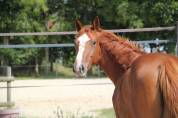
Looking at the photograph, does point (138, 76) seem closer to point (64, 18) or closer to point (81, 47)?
point (81, 47)

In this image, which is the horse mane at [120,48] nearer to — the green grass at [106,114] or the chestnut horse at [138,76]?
the chestnut horse at [138,76]

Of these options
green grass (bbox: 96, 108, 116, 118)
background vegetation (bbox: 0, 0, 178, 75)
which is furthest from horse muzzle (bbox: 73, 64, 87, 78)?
background vegetation (bbox: 0, 0, 178, 75)

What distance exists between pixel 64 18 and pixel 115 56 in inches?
1245

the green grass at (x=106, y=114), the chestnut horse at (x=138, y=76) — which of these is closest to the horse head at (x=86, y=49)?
the chestnut horse at (x=138, y=76)

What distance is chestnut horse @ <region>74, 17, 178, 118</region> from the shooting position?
3910 mm

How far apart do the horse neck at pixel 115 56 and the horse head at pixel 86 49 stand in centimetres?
8

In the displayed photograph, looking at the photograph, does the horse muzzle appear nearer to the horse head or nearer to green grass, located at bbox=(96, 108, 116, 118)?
the horse head

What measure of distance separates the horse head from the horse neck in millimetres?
79

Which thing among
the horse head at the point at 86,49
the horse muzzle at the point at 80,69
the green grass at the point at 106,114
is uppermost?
the horse head at the point at 86,49

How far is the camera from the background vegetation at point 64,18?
29.4m

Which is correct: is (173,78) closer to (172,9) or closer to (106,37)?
(106,37)

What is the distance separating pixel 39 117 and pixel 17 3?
1006 inches

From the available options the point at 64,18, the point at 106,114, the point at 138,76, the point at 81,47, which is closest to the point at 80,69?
the point at 81,47

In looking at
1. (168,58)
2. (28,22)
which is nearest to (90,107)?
(168,58)
